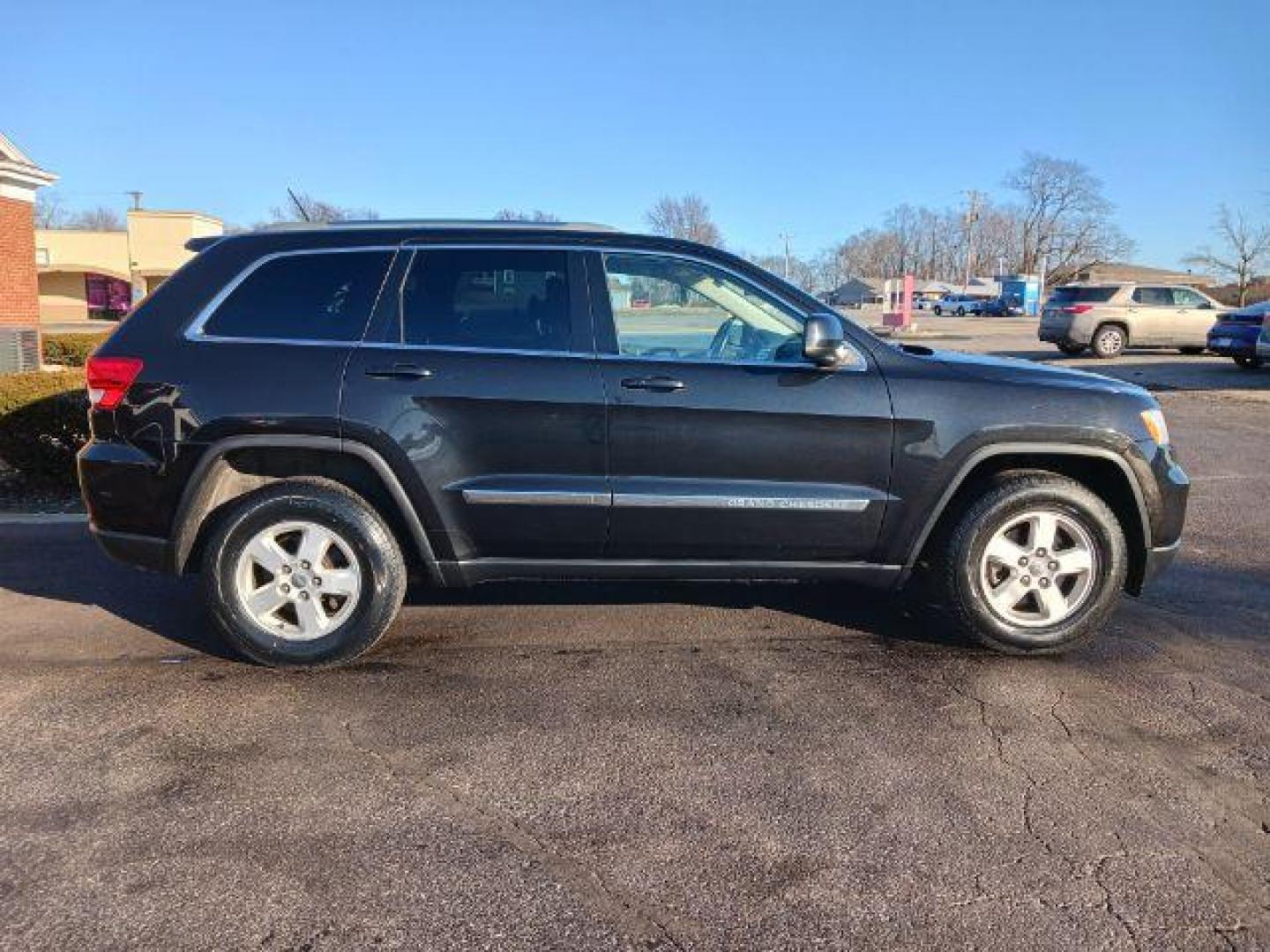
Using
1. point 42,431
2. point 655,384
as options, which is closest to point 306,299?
point 655,384

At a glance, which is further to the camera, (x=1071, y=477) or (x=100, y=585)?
(x=100, y=585)

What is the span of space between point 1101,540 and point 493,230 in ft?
9.98

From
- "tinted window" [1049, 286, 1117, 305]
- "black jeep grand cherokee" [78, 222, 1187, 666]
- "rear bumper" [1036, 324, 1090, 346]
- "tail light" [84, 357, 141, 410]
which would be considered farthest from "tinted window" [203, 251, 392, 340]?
"tinted window" [1049, 286, 1117, 305]

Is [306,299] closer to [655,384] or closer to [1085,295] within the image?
[655,384]

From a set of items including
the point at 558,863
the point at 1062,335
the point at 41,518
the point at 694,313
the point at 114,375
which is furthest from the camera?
the point at 1062,335

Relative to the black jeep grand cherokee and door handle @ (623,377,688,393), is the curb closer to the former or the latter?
the black jeep grand cherokee

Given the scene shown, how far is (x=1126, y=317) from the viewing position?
23406mm

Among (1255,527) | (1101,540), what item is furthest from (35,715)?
(1255,527)

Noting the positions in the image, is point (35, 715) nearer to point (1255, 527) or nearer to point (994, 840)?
point (994, 840)

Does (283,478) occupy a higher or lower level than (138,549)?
higher

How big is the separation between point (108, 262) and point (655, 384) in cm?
6136

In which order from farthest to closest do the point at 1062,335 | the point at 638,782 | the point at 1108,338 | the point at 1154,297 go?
the point at 1154,297, the point at 1062,335, the point at 1108,338, the point at 638,782

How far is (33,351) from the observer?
17.3 m

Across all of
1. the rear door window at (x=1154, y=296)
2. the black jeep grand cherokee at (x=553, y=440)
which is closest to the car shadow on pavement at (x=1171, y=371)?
the rear door window at (x=1154, y=296)
